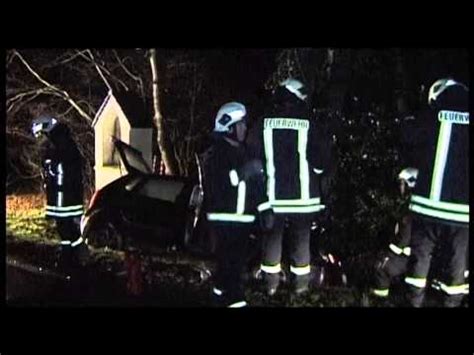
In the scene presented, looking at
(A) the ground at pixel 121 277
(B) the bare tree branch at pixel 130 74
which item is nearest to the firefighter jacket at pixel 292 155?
(A) the ground at pixel 121 277

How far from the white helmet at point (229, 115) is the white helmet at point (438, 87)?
36.4 inches

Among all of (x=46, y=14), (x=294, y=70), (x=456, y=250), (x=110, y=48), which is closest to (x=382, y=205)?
(x=456, y=250)

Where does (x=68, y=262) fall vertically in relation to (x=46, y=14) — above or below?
below

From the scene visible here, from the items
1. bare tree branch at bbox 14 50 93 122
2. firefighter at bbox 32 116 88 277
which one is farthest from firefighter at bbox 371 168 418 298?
bare tree branch at bbox 14 50 93 122

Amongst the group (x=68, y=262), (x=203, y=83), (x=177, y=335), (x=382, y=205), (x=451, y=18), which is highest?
(x=451, y=18)

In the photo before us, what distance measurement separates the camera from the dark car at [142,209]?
207 inches

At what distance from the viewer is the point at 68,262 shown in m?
5.33

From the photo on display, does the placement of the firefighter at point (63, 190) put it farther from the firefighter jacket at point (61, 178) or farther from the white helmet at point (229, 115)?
the white helmet at point (229, 115)

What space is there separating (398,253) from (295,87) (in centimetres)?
98

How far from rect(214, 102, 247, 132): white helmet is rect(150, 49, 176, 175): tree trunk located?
0.29 metres

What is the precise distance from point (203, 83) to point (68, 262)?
3.76 ft

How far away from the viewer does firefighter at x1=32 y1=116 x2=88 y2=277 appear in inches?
210

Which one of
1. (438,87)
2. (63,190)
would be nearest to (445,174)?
(438,87)

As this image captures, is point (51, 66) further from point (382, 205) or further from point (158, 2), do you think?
point (382, 205)
